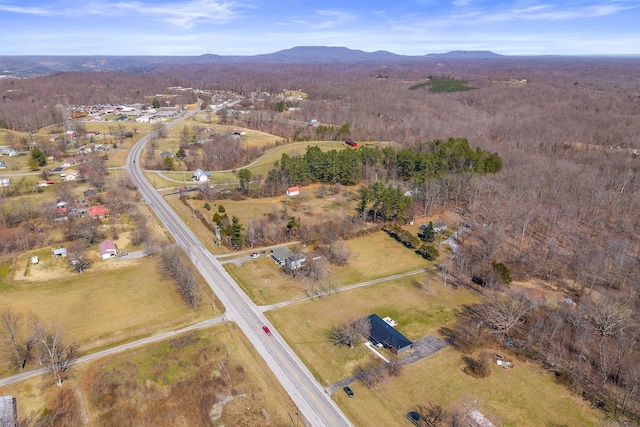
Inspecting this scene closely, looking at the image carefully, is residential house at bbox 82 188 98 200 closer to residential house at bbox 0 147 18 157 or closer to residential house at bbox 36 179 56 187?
residential house at bbox 36 179 56 187

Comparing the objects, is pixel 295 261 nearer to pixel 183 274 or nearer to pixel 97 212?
pixel 183 274

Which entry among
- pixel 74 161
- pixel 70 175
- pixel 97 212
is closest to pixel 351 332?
pixel 97 212

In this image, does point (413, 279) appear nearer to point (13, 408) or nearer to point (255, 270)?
point (255, 270)

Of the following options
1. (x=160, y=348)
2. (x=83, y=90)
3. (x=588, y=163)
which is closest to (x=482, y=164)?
(x=588, y=163)

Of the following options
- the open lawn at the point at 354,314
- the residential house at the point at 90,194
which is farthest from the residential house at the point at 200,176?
the open lawn at the point at 354,314

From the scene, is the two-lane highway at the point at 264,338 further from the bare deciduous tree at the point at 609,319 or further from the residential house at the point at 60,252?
the bare deciduous tree at the point at 609,319

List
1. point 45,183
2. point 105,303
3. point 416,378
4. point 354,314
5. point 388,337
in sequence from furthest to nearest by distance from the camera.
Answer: point 45,183 < point 105,303 < point 354,314 < point 388,337 < point 416,378
